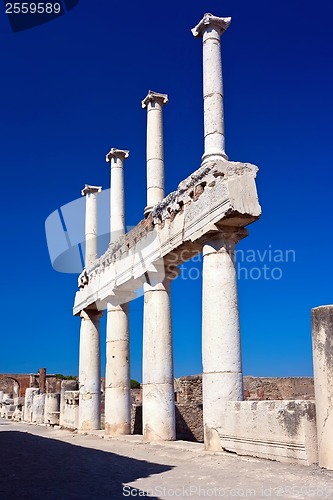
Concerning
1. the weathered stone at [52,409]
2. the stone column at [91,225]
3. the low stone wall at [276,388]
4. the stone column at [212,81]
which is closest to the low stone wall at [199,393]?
the low stone wall at [276,388]

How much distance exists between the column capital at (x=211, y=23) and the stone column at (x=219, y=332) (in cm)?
430

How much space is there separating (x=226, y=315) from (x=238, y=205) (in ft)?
6.38

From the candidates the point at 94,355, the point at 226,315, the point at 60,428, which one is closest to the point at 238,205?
the point at 226,315

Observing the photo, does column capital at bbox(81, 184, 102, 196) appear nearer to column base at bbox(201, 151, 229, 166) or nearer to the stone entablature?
the stone entablature

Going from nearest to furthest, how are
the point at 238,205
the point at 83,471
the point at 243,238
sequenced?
the point at 83,471
the point at 238,205
the point at 243,238

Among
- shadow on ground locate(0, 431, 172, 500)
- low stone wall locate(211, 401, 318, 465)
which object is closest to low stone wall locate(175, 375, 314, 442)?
shadow on ground locate(0, 431, 172, 500)

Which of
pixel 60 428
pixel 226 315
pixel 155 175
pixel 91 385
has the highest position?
pixel 155 175

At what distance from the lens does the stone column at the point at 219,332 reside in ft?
32.5

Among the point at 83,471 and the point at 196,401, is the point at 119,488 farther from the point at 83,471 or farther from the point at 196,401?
the point at 196,401

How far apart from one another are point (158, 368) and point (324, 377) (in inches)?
231

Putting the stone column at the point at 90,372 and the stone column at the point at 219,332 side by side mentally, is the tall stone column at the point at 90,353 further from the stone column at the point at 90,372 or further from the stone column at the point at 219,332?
the stone column at the point at 219,332

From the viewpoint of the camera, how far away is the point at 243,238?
1066 centimetres

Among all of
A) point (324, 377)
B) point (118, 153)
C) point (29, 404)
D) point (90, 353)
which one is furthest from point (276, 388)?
Result: point (324, 377)

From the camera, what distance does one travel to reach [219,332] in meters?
10.1
